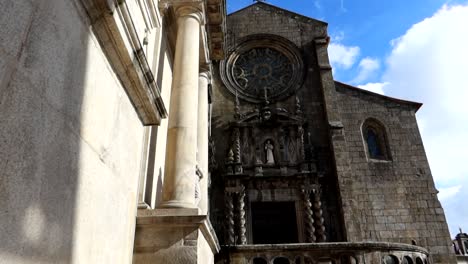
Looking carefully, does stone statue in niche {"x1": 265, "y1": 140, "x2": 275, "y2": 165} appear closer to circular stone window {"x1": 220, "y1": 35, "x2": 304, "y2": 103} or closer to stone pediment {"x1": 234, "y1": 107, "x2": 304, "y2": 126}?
stone pediment {"x1": 234, "y1": 107, "x2": 304, "y2": 126}

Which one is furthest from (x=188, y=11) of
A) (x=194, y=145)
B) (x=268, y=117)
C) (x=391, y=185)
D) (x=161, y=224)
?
(x=391, y=185)

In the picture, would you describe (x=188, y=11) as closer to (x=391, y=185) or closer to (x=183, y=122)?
(x=183, y=122)

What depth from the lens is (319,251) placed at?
758 centimetres


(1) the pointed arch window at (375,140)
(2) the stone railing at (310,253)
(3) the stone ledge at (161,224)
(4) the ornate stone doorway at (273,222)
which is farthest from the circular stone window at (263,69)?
(3) the stone ledge at (161,224)

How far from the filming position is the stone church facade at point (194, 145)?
210 centimetres

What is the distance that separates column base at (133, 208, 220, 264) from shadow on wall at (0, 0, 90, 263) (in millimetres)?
1896

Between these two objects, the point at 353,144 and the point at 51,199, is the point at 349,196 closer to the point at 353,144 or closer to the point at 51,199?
the point at 353,144

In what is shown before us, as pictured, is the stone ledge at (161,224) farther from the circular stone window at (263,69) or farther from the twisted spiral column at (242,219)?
the circular stone window at (263,69)

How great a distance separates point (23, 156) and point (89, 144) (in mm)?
883

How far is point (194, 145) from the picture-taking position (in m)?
5.46

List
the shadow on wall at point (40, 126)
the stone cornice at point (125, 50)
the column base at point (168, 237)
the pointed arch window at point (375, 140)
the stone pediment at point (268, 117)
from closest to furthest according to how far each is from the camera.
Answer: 1. the shadow on wall at point (40, 126)
2. the stone cornice at point (125, 50)
3. the column base at point (168, 237)
4. the pointed arch window at point (375, 140)
5. the stone pediment at point (268, 117)

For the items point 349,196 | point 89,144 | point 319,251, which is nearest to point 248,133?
point 349,196

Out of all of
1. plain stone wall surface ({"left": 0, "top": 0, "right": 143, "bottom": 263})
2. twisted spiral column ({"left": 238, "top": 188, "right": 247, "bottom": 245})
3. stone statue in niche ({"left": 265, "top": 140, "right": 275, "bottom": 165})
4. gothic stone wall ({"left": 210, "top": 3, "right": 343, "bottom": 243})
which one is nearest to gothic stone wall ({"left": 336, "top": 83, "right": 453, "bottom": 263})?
gothic stone wall ({"left": 210, "top": 3, "right": 343, "bottom": 243})

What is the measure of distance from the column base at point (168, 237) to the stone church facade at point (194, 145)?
0.6 inches
